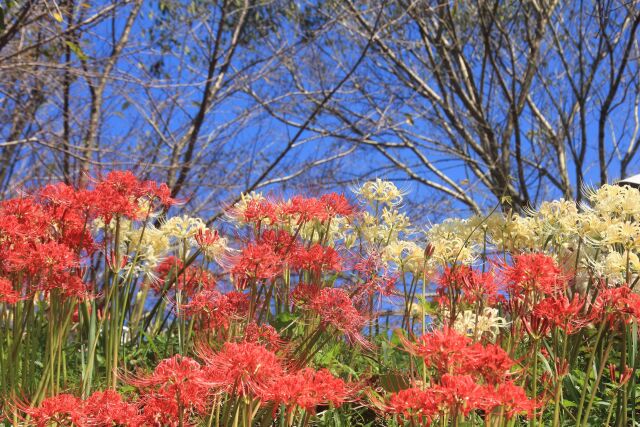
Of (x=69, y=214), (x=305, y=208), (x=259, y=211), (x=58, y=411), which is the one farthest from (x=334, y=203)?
(x=58, y=411)

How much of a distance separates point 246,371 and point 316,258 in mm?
1111

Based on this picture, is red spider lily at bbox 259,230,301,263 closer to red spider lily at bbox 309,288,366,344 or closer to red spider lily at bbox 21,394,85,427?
red spider lily at bbox 309,288,366,344

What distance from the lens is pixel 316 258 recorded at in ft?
9.51

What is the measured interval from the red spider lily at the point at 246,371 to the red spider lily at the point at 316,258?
1032 millimetres

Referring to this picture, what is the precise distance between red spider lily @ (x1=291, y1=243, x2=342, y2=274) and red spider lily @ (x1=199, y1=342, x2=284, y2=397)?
1032 millimetres

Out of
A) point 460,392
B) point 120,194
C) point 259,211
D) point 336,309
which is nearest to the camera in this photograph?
point 460,392

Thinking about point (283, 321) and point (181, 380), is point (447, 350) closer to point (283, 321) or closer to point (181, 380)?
point (181, 380)

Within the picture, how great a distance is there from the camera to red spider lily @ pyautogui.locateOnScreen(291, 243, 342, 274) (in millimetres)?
2900

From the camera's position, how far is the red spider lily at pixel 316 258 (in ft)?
9.52

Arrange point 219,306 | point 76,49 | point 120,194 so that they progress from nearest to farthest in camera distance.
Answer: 1. point 219,306
2. point 120,194
3. point 76,49

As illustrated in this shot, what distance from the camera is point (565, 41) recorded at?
34.1ft

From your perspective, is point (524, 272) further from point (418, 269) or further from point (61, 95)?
point (61, 95)

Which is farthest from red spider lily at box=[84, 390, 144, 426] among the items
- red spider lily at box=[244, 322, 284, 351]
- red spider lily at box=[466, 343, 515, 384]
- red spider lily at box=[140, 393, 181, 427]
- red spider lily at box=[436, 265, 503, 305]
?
red spider lily at box=[436, 265, 503, 305]

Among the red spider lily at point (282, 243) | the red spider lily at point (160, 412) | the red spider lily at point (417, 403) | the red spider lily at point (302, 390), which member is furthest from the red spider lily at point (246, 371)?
the red spider lily at point (282, 243)
